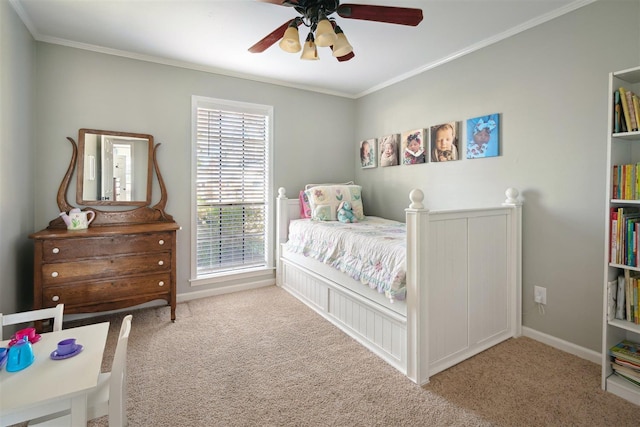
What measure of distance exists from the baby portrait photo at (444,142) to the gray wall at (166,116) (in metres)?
1.37

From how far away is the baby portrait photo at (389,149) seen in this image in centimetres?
354

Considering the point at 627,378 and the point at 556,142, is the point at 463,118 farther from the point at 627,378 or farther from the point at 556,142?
the point at 627,378

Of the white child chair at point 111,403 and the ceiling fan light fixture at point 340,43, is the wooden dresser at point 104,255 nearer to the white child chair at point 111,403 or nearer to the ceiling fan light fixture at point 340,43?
the white child chair at point 111,403

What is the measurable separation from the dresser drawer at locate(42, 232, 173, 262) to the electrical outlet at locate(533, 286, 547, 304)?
3.00m

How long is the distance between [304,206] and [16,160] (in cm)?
245

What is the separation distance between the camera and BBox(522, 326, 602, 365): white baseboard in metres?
2.04

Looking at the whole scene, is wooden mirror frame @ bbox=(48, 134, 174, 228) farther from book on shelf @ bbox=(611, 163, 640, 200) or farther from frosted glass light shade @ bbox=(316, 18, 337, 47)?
book on shelf @ bbox=(611, 163, 640, 200)

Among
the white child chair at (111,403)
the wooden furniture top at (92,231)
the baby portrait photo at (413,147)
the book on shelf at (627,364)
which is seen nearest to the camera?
the white child chair at (111,403)

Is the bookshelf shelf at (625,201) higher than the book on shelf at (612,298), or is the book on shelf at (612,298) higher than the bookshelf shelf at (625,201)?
the bookshelf shelf at (625,201)

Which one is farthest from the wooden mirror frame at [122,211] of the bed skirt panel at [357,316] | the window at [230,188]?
the bed skirt panel at [357,316]

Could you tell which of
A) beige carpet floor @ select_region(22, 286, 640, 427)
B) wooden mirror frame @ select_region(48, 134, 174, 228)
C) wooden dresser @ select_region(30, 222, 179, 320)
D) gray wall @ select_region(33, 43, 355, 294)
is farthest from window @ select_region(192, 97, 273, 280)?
beige carpet floor @ select_region(22, 286, 640, 427)

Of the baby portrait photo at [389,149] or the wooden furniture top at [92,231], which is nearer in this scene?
the wooden furniture top at [92,231]

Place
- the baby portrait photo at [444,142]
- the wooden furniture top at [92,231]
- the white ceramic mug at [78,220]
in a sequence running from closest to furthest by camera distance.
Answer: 1. the wooden furniture top at [92,231]
2. the white ceramic mug at [78,220]
3. the baby portrait photo at [444,142]

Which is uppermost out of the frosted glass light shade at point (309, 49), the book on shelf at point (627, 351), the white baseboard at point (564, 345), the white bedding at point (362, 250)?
the frosted glass light shade at point (309, 49)
